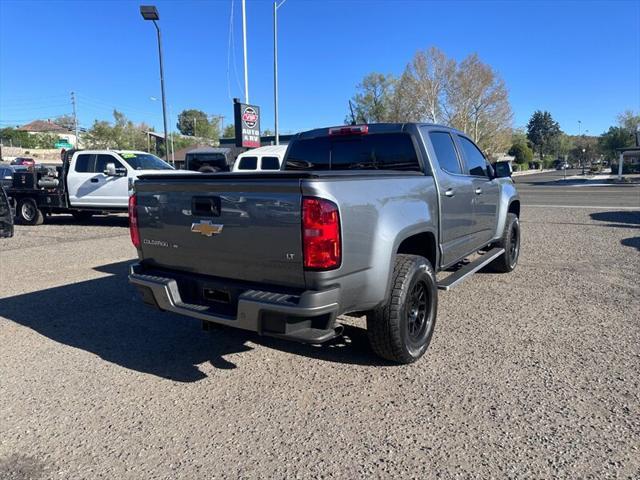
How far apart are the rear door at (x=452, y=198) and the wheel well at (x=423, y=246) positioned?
0.53 feet

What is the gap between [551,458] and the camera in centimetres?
259

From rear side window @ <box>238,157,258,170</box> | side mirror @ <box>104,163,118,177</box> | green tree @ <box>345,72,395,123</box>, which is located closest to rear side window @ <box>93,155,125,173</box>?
side mirror @ <box>104,163,118,177</box>

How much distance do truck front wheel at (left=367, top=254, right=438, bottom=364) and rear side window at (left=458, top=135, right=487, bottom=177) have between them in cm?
205

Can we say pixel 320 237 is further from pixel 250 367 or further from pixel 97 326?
pixel 97 326

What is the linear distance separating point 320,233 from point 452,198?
2145mm

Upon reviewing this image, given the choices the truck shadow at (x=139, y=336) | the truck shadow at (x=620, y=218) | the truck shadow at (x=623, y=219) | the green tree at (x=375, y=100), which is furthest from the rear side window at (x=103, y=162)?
the green tree at (x=375, y=100)

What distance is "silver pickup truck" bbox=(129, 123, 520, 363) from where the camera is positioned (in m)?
2.94

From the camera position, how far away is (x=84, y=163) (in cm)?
1291

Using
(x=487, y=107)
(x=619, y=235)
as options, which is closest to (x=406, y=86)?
(x=487, y=107)

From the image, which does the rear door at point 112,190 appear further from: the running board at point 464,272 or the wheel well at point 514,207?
the running board at point 464,272

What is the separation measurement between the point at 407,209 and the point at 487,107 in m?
57.6

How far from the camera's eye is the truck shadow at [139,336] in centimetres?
398

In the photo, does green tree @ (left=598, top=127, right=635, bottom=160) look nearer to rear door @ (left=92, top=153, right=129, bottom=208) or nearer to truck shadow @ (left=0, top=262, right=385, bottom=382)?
rear door @ (left=92, top=153, right=129, bottom=208)

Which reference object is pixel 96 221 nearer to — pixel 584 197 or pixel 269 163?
pixel 269 163
